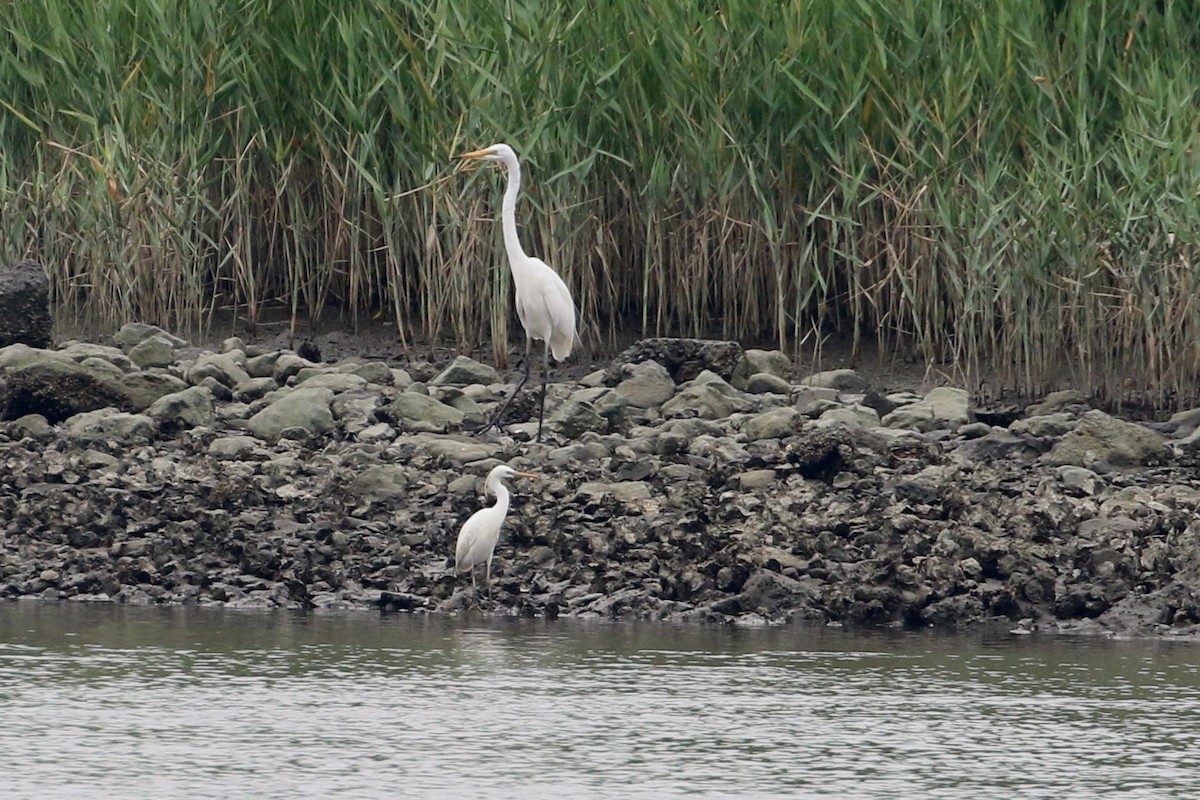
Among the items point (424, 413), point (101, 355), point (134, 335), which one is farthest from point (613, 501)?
point (134, 335)

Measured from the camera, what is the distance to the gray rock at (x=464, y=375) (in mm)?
13234

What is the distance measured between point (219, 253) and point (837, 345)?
4345 mm

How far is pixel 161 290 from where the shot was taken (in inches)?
569

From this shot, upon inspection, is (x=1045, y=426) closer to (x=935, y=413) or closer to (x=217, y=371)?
(x=935, y=413)

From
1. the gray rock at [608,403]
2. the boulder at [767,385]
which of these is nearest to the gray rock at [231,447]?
the gray rock at [608,403]

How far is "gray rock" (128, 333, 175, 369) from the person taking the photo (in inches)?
523

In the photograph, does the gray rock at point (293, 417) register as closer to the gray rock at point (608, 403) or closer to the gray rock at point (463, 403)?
the gray rock at point (463, 403)

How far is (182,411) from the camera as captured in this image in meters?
11.6

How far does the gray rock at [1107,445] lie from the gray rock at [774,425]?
1344mm

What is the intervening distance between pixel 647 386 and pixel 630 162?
7.33ft

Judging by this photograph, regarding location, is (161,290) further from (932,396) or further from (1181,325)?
(1181,325)

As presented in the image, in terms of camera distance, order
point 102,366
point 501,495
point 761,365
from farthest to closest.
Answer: point 761,365 → point 102,366 → point 501,495

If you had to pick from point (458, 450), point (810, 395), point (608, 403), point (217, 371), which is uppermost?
point (217, 371)

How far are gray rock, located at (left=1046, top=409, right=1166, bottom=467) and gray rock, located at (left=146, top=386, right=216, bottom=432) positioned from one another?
4563mm
